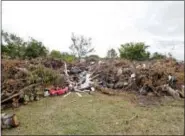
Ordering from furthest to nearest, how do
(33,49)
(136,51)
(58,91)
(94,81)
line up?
(136,51) → (33,49) → (94,81) → (58,91)

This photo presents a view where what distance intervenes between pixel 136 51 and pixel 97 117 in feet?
34.6

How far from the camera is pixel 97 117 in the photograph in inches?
178

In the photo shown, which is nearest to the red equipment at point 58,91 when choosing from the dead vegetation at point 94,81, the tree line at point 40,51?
the dead vegetation at point 94,81

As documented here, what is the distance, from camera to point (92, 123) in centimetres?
423

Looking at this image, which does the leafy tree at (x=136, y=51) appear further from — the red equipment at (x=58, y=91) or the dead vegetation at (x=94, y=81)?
the red equipment at (x=58, y=91)

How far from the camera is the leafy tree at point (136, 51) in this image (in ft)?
47.5

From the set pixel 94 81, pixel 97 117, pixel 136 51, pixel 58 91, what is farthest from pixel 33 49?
pixel 97 117

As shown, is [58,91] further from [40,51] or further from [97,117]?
[40,51]

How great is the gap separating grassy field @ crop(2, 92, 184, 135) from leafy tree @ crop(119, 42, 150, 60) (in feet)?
29.0

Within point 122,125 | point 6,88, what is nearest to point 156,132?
point 122,125

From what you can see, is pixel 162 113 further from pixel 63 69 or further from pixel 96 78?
pixel 63 69

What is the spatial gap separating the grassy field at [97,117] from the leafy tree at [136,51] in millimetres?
8838

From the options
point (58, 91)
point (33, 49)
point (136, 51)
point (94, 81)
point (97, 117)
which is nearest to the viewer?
point (97, 117)

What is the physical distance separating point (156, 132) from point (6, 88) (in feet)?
12.2
